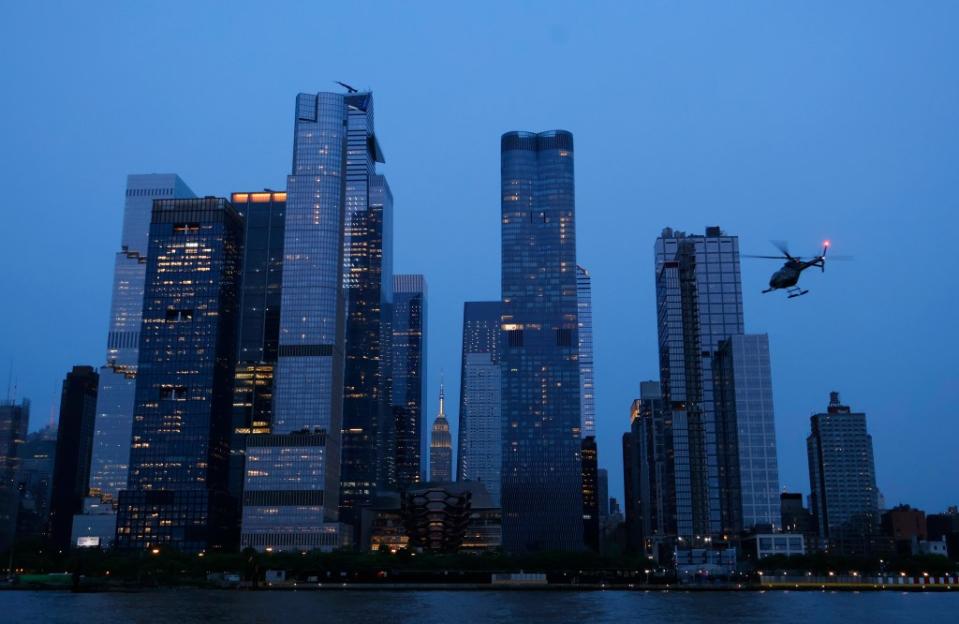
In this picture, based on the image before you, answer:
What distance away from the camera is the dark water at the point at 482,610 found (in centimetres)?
12676

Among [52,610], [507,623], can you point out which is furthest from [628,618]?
[52,610]

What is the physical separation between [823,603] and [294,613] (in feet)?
299

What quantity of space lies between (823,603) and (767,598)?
67.1 ft

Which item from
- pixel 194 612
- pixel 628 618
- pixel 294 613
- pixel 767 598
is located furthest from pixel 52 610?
pixel 767 598

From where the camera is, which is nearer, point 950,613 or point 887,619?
point 887,619

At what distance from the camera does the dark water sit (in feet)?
416

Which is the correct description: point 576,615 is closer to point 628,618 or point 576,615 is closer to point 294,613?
point 628,618

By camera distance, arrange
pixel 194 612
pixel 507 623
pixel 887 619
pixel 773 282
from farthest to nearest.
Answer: pixel 194 612, pixel 887 619, pixel 507 623, pixel 773 282

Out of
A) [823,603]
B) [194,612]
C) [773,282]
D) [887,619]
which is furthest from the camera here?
[823,603]

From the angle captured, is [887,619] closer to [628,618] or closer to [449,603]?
[628,618]

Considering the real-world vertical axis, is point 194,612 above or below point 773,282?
below

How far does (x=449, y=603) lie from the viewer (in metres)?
170

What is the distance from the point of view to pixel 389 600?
179 meters

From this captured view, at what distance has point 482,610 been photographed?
148500 millimetres
